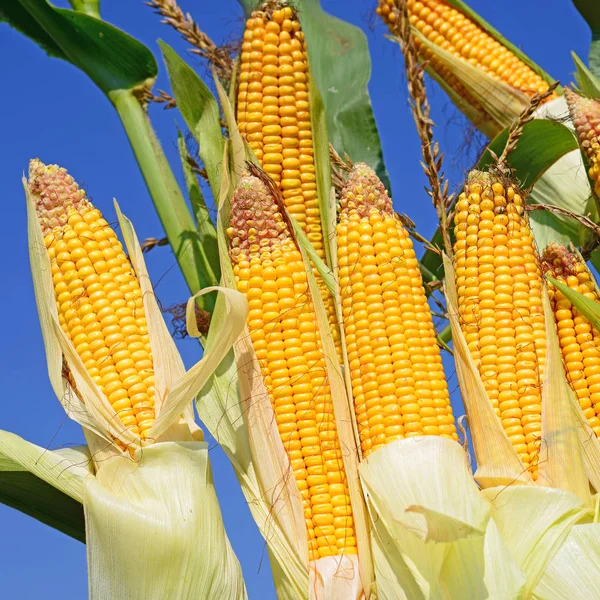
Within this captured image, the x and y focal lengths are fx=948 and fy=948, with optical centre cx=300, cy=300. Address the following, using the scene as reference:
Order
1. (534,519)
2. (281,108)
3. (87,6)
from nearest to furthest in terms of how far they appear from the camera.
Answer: (534,519), (281,108), (87,6)

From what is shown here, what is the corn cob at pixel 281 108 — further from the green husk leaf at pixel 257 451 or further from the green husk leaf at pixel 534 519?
the green husk leaf at pixel 534 519

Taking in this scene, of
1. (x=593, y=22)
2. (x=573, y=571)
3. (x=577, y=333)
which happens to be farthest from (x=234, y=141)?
(x=593, y=22)

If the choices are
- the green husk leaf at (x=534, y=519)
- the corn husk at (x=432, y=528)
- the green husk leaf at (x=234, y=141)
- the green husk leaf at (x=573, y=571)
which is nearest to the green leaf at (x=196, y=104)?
the green husk leaf at (x=234, y=141)

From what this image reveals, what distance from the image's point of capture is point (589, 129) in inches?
119

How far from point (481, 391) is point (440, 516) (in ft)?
1.66

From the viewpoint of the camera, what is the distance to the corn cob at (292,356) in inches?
100

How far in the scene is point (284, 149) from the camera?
314cm

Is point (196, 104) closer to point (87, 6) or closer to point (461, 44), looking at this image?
point (87, 6)

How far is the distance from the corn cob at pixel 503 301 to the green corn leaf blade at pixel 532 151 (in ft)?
1.10

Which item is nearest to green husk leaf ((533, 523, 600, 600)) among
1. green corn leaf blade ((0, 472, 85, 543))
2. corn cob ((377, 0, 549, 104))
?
green corn leaf blade ((0, 472, 85, 543))

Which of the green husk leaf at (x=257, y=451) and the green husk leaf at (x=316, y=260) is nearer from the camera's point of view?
the green husk leaf at (x=257, y=451)

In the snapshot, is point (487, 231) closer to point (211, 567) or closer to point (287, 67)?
point (287, 67)

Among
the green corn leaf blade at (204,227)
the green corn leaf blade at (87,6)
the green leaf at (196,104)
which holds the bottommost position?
the green corn leaf blade at (204,227)

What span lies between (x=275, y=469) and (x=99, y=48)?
1.83 meters
